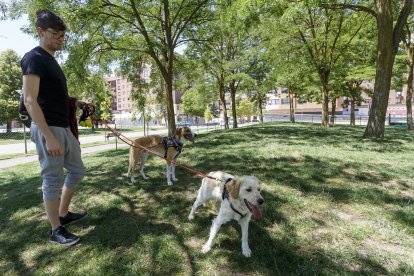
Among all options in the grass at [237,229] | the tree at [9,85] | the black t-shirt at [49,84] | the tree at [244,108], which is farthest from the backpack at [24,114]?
the tree at [244,108]

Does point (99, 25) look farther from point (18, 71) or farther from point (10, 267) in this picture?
point (18, 71)

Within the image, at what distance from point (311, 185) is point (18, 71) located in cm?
4607

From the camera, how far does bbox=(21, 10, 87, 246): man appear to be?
9.14 ft

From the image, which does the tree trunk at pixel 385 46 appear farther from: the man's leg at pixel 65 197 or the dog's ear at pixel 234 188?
the man's leg at pixel 65 197

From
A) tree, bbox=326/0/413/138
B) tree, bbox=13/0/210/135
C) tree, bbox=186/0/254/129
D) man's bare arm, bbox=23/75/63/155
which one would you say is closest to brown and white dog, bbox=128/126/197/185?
man's bare arm, bbox=23/75/63/155

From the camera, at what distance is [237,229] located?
147 inches

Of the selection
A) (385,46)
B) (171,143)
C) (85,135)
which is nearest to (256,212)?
(171,143)

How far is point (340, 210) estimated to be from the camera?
161 inches

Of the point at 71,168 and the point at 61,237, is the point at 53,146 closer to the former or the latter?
the point at 71,168

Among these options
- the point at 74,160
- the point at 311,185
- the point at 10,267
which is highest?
the point at 74,160

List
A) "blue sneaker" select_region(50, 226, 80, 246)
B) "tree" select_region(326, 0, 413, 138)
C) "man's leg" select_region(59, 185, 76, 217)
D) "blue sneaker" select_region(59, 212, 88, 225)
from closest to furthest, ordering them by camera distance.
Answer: "blue sneaker" select_region(50, 226, 80, 246) < "man's leg" select_region(59, 185, 76, 217) < "blue sneaker" select_region(59, 212, 88, 225) < "tree" select_region(326, 0, 413, 138)

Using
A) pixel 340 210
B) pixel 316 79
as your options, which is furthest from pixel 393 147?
pixel 316 79

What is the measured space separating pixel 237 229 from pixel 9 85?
45.1 m

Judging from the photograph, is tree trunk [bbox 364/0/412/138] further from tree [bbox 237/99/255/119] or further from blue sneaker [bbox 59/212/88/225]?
tree [bbox 237/99/255/119]
